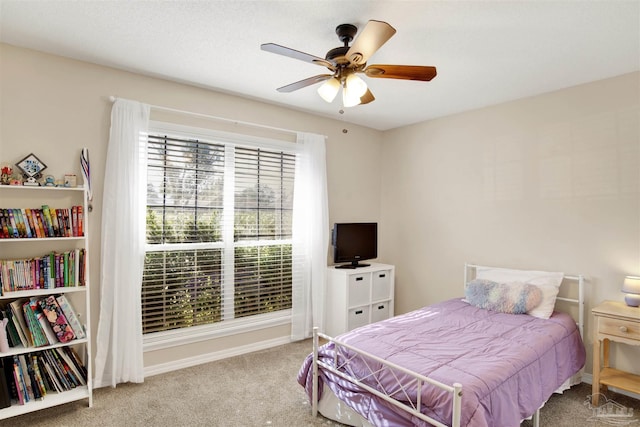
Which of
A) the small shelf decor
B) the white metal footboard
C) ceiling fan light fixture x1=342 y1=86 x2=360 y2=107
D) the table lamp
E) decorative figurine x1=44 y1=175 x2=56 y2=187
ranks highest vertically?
ceiling fan light fixture x1=342 y1=86 x2=360 y2=107

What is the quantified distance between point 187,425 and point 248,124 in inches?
104

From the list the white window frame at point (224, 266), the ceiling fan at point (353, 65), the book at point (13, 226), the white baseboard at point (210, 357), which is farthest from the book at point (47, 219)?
the ceiling fan at point (353, 65)

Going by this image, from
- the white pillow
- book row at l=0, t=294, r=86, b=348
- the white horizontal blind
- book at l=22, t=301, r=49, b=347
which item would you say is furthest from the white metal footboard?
book at l=22, t=301, r=49, b=347

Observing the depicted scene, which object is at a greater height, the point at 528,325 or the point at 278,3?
the point at 278,3

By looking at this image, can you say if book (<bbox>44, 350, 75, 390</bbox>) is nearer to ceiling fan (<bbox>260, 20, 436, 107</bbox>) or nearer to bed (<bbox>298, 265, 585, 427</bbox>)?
bed (<bbox>298, 265, 585, 427</bbox>)

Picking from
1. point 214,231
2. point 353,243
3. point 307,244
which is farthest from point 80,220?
point 353,243

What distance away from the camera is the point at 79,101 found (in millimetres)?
2801

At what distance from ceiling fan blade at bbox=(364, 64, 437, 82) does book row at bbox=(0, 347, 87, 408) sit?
288 centimetres

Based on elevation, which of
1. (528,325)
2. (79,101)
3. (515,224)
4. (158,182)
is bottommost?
(528,325)

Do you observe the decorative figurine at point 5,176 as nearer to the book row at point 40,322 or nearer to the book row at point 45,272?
the book row at point 45,272

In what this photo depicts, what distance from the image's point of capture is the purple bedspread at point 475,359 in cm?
188

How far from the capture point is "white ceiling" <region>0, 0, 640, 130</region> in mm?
2051

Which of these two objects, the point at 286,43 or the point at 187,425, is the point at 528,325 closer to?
the point at 187,425

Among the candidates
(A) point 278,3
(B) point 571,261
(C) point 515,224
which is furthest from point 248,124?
(B) point 571,261
